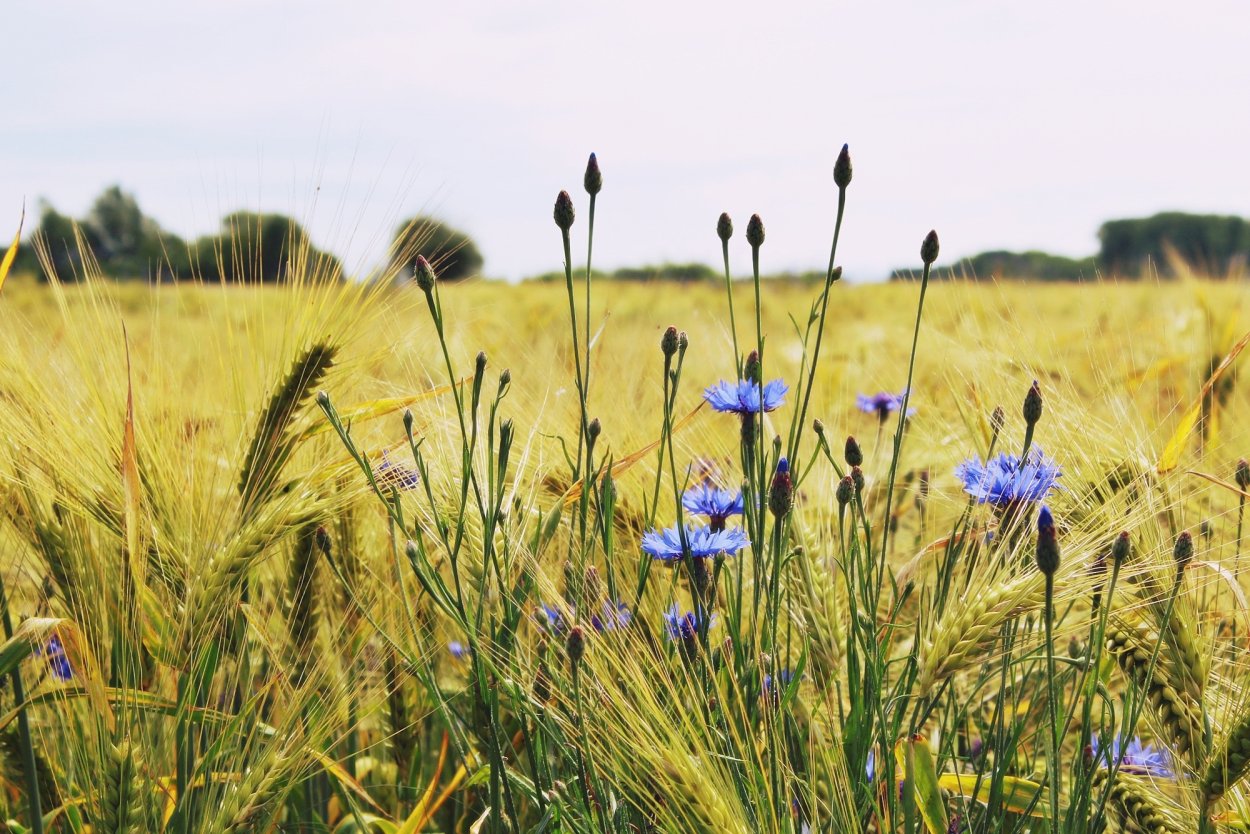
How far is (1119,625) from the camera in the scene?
3.28 ft

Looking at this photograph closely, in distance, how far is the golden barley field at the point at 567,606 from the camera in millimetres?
861

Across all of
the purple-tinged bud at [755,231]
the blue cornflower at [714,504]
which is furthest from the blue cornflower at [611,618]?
the purple-tinged bud at [755,231]

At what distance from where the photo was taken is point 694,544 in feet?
3.21

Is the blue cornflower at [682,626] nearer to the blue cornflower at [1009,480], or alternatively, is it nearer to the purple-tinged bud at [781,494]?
the purple-tinged bud at [781,494]

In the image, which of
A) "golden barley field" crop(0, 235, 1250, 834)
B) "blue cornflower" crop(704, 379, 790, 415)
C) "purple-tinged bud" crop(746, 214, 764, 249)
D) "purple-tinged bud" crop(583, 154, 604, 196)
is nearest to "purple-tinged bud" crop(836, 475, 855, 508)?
"golden barley field" crop(0, 235, 1250, 834)

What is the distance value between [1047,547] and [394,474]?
2.24 feet

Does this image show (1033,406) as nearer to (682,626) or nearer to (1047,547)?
(1047,547)

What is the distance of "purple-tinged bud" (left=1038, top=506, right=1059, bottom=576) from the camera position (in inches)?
26.0

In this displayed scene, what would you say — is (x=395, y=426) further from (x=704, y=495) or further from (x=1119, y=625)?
(x=1119, y=625)

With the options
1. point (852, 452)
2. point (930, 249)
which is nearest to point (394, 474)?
point (852, 452)

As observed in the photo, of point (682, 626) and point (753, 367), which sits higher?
point (753, 367)

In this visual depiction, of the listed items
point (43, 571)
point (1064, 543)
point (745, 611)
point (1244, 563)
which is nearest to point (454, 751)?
point (745, 611)

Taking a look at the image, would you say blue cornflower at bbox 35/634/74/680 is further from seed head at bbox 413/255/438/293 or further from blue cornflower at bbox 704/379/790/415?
blue cornflower at bbox 704/379/790/415

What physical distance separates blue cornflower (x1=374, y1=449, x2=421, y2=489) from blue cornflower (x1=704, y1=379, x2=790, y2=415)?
323 mm
